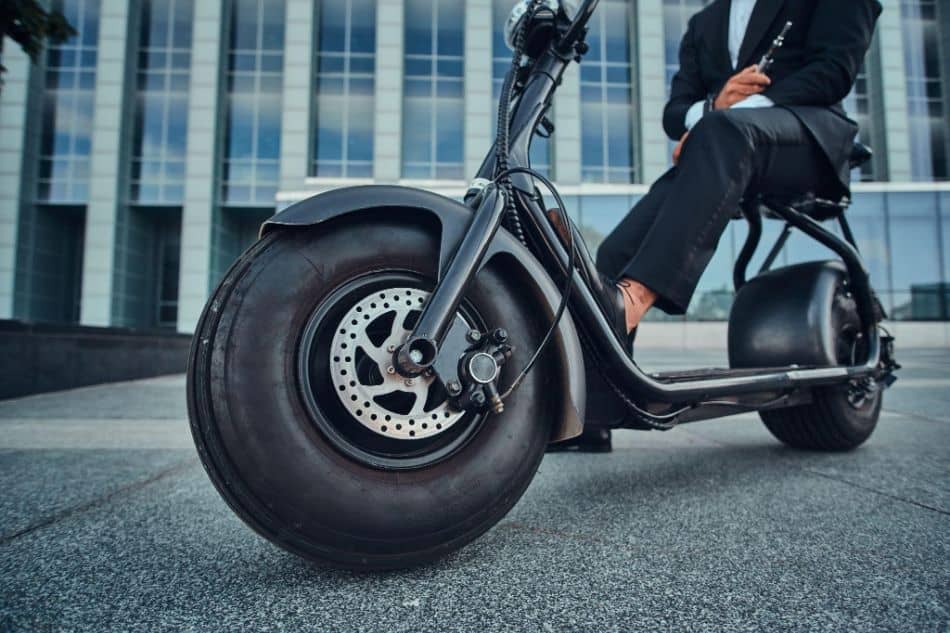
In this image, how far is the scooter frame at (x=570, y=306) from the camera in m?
1.10

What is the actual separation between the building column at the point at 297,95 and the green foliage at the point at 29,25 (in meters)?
12.7

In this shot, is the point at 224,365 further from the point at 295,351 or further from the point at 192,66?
the point at 192,66

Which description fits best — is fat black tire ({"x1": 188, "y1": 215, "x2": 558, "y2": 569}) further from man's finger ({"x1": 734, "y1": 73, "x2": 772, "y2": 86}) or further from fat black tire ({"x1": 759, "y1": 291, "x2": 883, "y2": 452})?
fat black tire ({"x1": 759, "y1": 291, "x2": 883, "y2": 452})

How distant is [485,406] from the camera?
1129 millimetres

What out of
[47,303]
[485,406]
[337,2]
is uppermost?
[337,2]

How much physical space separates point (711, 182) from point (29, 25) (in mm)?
5657

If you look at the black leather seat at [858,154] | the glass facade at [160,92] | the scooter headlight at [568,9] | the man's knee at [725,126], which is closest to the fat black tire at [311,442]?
the scooter headlight at [568,9]

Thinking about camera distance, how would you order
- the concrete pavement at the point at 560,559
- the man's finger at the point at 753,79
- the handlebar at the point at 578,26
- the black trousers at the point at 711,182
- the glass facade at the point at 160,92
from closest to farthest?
the concrete pavement at the point at 560,559
the handlebar at the point at 578,26
the black trousers at the point at 711,182
the man's finger at the point at 753,79
the glass facade at the point at 160,92

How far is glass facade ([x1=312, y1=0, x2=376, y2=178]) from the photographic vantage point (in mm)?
18078

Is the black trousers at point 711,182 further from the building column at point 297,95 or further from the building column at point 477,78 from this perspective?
the building column at point 297,95

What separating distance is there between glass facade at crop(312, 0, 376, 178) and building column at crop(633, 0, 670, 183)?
29.3 feet

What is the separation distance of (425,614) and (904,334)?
67.5 feet

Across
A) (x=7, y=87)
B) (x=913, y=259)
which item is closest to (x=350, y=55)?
(x=7, y=87)

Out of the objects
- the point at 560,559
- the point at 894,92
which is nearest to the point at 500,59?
the point at 894,92
